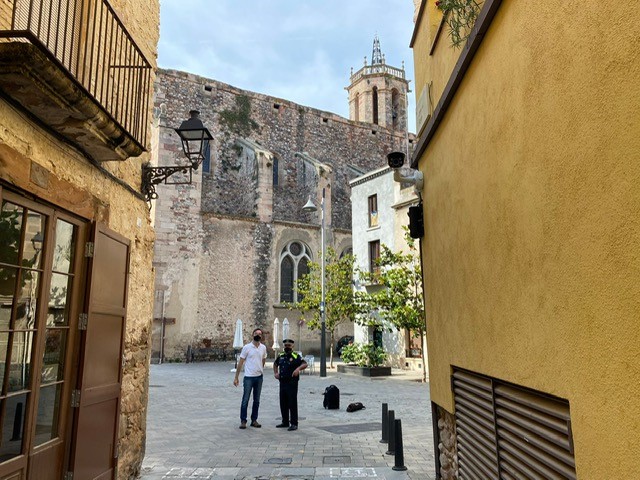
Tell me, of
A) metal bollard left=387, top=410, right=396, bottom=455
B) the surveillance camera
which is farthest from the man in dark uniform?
the surveillance camera

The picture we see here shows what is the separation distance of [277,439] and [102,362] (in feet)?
12.7

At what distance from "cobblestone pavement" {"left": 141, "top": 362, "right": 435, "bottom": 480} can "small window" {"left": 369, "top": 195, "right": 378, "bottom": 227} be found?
10.5 metres

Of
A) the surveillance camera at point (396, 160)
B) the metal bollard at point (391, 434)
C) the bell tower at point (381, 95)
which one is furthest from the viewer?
the bell tower at point (381, 95)

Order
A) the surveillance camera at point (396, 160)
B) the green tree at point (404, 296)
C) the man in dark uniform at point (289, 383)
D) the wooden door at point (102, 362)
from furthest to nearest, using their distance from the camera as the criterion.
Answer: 1. the green tree at point (404, 296)
2. the man in dark uniform at point (289, 383)
3. the surveillance camera at point (396, 160)
4. the wooden door at point (102, 362)

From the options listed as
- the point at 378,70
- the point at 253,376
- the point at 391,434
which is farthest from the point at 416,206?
the point at 378,70

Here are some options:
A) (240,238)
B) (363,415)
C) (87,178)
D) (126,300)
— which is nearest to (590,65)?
(87,178)

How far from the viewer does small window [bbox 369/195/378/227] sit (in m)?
23.6

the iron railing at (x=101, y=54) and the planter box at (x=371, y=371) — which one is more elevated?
the iron railing at (x=101, y=54)

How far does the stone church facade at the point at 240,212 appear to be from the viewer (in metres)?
24.7

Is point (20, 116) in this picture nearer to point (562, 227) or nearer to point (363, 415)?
point (562, 227)

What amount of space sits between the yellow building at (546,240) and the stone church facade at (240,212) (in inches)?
817

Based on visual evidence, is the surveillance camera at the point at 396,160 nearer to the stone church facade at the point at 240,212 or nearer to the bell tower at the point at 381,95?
the stone church facade at the point at 240,212

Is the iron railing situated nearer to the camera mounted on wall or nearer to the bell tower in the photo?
the camera mounted on wall

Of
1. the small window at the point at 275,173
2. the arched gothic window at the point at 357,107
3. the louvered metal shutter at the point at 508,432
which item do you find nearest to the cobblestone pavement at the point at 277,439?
the louvered metal shutter at the point at 508,432
